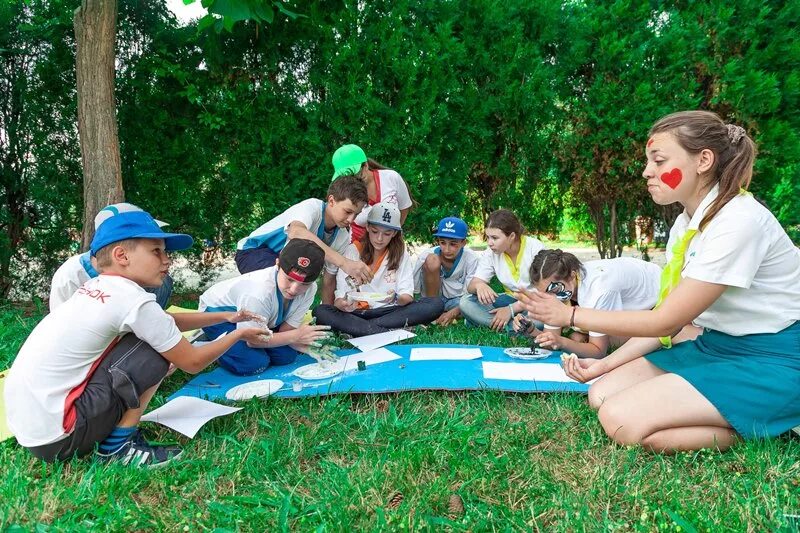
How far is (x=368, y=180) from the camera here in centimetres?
435

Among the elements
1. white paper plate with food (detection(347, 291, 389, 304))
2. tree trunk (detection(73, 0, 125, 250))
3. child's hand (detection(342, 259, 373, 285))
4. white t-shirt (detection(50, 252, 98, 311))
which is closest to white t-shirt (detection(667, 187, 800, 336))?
child's hand (detection(342, 259, 373, 285))

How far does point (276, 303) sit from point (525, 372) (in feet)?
4.73

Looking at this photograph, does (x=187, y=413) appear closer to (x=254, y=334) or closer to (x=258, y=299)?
(x=254, y=334)

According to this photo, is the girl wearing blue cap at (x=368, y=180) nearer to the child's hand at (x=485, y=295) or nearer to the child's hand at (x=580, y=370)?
the child's hand at (x=485, y=295)

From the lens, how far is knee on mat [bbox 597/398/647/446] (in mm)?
2104

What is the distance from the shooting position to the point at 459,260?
475 cm

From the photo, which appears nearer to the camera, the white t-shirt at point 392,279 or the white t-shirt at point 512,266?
the white t-shirt at point 512,266

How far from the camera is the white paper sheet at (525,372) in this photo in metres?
2.90

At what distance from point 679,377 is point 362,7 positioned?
4292mm

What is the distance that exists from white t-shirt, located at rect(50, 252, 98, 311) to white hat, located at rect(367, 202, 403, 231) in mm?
1984

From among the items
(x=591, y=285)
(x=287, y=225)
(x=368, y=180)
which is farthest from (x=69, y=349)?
(x=368, y=180)

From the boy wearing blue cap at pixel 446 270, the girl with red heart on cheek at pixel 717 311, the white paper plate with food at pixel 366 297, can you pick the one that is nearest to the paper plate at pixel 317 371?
the white paper plate with food at pixel 366 297

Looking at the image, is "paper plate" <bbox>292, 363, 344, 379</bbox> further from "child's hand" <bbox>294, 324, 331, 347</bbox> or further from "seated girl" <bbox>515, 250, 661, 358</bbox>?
"seated girl" <bbox>515, 250, 661, 358</bbox>

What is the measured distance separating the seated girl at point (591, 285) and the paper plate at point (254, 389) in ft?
4.78
